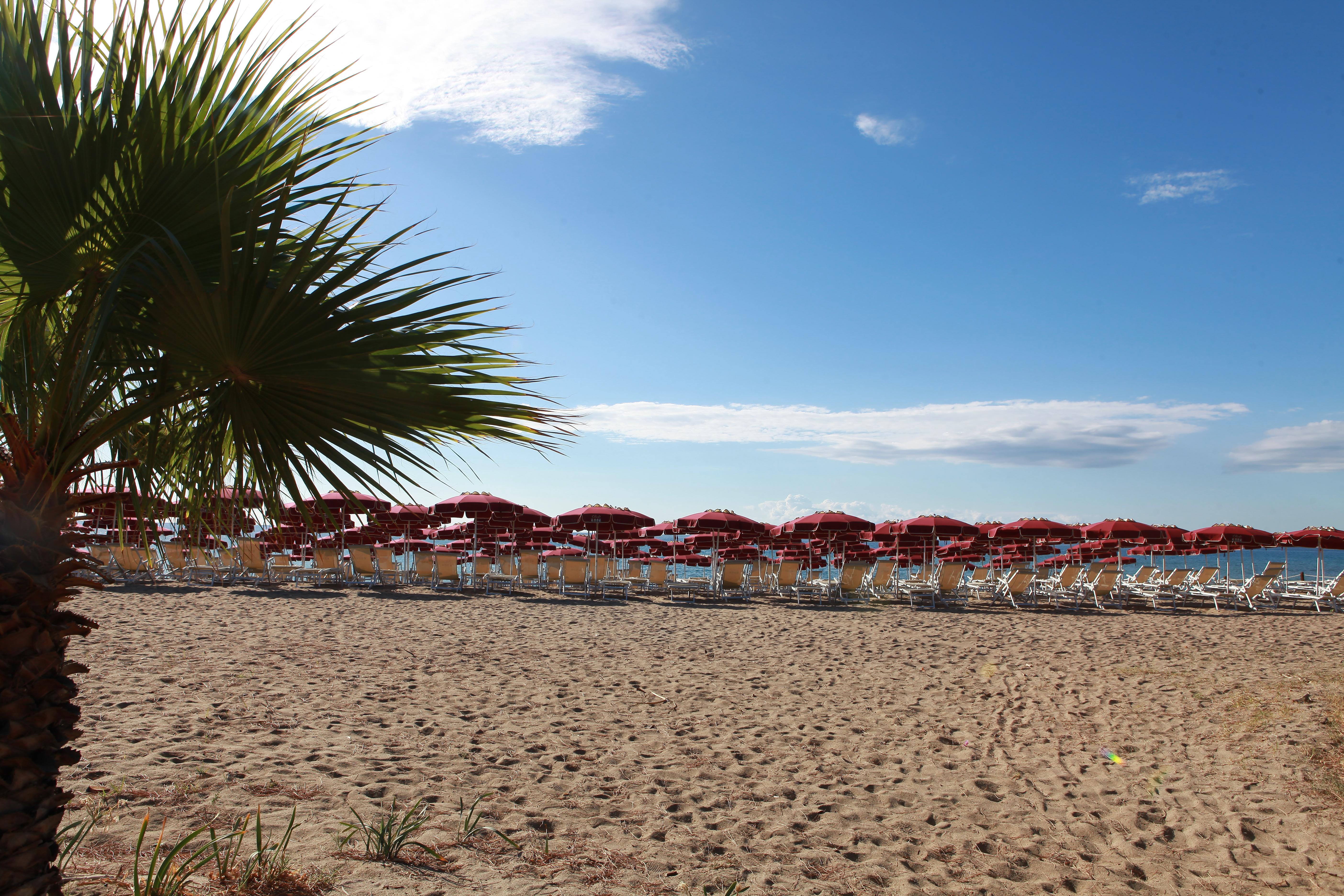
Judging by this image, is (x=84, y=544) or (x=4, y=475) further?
(x=84, y=544)

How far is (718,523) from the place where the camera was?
613 inches

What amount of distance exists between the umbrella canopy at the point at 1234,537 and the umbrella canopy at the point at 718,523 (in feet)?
34.9

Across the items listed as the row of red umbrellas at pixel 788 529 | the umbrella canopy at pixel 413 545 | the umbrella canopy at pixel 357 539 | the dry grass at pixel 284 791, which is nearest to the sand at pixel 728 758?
the dry grass at pixel 284 791

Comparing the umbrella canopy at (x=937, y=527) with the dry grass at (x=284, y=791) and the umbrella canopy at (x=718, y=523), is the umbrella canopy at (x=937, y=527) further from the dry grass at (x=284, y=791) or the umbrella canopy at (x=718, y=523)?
the dry grass at (x=284, y=791)

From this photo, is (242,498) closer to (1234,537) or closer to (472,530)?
(472,530)

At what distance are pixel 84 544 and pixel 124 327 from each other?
0.67 meters

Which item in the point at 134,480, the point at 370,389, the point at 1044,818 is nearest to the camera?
the point at 370,389

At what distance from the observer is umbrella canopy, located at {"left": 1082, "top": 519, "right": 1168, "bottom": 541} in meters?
16.2

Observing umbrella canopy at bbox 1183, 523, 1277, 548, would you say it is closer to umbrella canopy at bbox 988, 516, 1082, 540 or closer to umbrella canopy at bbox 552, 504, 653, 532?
umbrella canopy at bbox 988, 516, 1082, 540

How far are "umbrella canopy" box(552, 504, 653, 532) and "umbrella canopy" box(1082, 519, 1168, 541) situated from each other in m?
9.67

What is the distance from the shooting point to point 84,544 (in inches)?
86.5

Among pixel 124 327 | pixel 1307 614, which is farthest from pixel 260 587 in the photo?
pixel 1307 614

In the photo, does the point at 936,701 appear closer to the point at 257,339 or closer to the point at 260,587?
the point at 257,339

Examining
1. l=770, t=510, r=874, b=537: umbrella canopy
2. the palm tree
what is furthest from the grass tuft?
l=770, t=510, r=874, b=537: umbrella canopy
